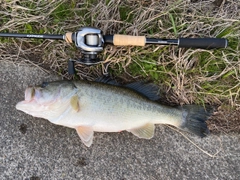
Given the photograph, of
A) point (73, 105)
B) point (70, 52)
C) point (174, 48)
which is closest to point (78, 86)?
point (73, 105)

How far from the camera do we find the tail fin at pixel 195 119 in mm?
2199

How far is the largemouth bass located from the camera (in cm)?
203

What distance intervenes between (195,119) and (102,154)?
885 millimetres

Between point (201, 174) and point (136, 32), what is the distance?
1401 mm

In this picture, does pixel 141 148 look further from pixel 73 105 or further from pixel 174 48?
pixel 174 48

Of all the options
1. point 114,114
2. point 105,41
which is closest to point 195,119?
point 114,114

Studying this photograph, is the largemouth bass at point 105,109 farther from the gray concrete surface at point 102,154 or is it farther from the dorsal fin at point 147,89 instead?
the gray concrete surface at point 102,154

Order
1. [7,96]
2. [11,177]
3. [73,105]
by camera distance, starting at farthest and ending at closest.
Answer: [7,96] < [11,177] < [73,105]

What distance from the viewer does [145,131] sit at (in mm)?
2182

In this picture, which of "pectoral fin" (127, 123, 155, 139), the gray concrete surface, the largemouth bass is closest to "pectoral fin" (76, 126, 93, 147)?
the largemouth bass

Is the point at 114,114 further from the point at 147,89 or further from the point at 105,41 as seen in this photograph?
the point at 105,41

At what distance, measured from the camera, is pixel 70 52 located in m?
2.35

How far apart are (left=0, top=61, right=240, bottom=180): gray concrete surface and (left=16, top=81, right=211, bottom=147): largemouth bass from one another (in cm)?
17

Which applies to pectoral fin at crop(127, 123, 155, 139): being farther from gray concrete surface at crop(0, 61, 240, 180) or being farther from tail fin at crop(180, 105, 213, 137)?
tail fin at crop(180, 105, 213, 137)
